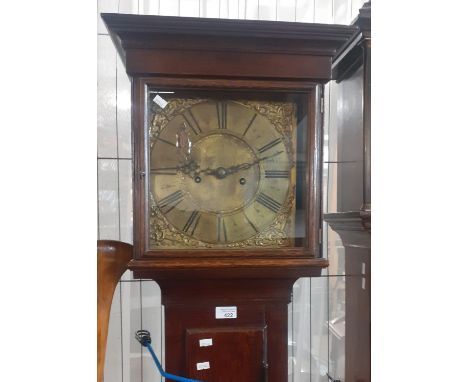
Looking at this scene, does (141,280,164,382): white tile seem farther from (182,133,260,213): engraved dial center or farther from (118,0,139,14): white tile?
(118,0,139,14): white tile

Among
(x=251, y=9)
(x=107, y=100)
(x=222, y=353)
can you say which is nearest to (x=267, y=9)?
(x=251, y=9)

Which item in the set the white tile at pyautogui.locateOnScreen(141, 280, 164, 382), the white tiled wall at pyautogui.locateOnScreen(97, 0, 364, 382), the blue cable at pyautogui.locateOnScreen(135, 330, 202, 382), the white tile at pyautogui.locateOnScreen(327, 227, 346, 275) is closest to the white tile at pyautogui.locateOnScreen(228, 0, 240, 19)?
the white tiled wall at pyautogui.locateOnScreen(97, 0, 364, 382)

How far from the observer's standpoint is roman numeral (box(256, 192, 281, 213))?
101 centimetres

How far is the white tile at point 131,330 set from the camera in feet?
4.54

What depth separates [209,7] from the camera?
4.55ft

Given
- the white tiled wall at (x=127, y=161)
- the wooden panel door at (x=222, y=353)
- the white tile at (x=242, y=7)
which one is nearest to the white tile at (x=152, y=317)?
the white tiled wall at (x=127, y=161)

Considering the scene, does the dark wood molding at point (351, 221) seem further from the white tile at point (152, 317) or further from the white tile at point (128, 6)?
the white tile at point (128, 6)

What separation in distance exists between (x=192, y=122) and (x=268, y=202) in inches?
11.2

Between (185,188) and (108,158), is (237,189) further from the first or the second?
(108,158)

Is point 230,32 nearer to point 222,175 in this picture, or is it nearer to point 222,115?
point 222,115

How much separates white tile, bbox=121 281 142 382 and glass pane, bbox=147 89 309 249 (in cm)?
51

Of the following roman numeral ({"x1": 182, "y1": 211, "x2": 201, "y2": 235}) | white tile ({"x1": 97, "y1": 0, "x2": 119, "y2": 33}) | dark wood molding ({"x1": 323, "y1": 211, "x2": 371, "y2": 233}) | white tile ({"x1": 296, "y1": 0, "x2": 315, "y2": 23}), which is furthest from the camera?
white tile ({"x1": 296, "y1": 0, "x2": 315, "y2": 23})

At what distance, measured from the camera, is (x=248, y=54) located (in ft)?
3.04

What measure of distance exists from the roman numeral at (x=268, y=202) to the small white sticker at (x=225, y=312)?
297 millimetres
